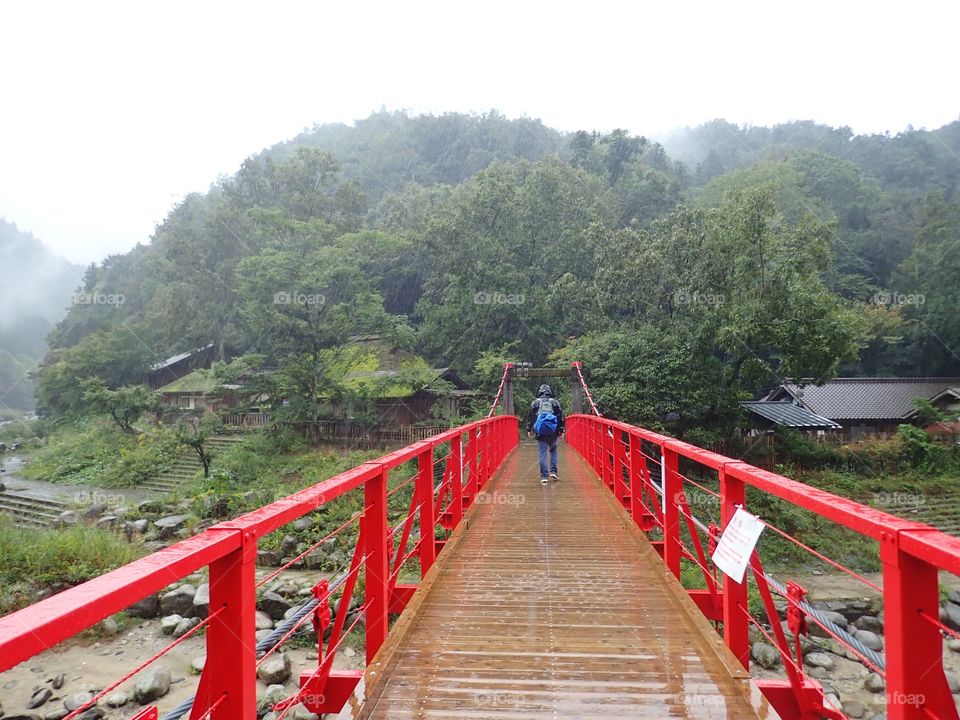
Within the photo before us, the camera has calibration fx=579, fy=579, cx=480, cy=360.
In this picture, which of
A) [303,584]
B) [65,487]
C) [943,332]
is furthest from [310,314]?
[943,332]

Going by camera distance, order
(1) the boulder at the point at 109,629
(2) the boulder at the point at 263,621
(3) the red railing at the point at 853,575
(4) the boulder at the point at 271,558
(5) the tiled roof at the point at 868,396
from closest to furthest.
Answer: (3) the red railing at the point at 853,575, (2) the boulder at the point at 263,621, (1) the boulder at the point at 109,629, (4) the boulder at the point at 271,558, (5) the tiled roof at the point at 868,396

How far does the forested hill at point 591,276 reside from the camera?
55.4ft

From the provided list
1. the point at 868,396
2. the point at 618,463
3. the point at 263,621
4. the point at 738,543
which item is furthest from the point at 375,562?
the point at 868,396

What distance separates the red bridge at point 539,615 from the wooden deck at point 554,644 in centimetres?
1

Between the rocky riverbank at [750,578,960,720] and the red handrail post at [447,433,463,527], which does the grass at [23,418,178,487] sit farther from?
the rocky riverbank at [750,578,960,720]

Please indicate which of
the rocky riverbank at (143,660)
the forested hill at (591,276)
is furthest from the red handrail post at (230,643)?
the forested hill at (591,276)

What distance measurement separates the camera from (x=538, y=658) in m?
2.79

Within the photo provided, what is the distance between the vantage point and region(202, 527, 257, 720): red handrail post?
1555 mm

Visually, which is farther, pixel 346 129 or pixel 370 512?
pixel 346 129

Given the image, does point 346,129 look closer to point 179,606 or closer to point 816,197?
point 816,197

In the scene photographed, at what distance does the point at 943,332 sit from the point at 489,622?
3046 centimetres

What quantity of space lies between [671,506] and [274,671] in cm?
615

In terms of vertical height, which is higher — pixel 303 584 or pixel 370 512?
pixel 370 512

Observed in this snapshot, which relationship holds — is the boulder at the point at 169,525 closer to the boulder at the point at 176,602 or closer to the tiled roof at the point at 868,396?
the boulder at the point at 176,602
